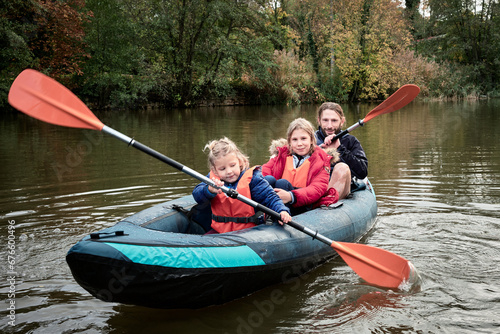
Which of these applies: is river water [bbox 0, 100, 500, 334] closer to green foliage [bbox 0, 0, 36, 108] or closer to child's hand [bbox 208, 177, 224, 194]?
child's hand [bbox 208, 177, 224, 194]

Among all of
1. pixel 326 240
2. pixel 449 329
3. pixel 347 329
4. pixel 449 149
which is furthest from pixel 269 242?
pixel 449 149

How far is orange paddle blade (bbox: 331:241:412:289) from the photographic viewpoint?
3385 mm

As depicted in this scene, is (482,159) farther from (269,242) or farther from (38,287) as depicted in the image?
(38,287)

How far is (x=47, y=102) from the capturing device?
3.12 m

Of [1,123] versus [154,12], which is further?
[154,12]

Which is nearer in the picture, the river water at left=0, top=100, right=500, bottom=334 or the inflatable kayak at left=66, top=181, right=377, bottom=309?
the inflatable kayak at left=66, top=181, right=377, bottom=309

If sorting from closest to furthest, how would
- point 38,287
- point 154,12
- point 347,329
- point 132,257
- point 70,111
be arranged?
1. point 132,257
2. point 347,329
3. point 70,111
4. point 38,287
5. point 154,12

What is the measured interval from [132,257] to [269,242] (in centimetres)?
94

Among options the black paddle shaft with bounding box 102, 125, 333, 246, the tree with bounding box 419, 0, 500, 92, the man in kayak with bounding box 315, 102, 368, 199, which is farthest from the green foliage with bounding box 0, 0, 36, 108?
the tree with bounding box 419, 0, 500, 92

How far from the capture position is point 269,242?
3188 mm

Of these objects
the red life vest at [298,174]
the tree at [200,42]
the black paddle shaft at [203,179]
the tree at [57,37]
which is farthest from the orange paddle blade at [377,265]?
the tree at [200,42]

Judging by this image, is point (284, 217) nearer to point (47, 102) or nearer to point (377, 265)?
point (377, 265)

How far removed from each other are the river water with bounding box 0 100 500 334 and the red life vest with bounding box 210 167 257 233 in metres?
0.52

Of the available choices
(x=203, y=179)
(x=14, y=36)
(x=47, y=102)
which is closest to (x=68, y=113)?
(x=47, y=102)
